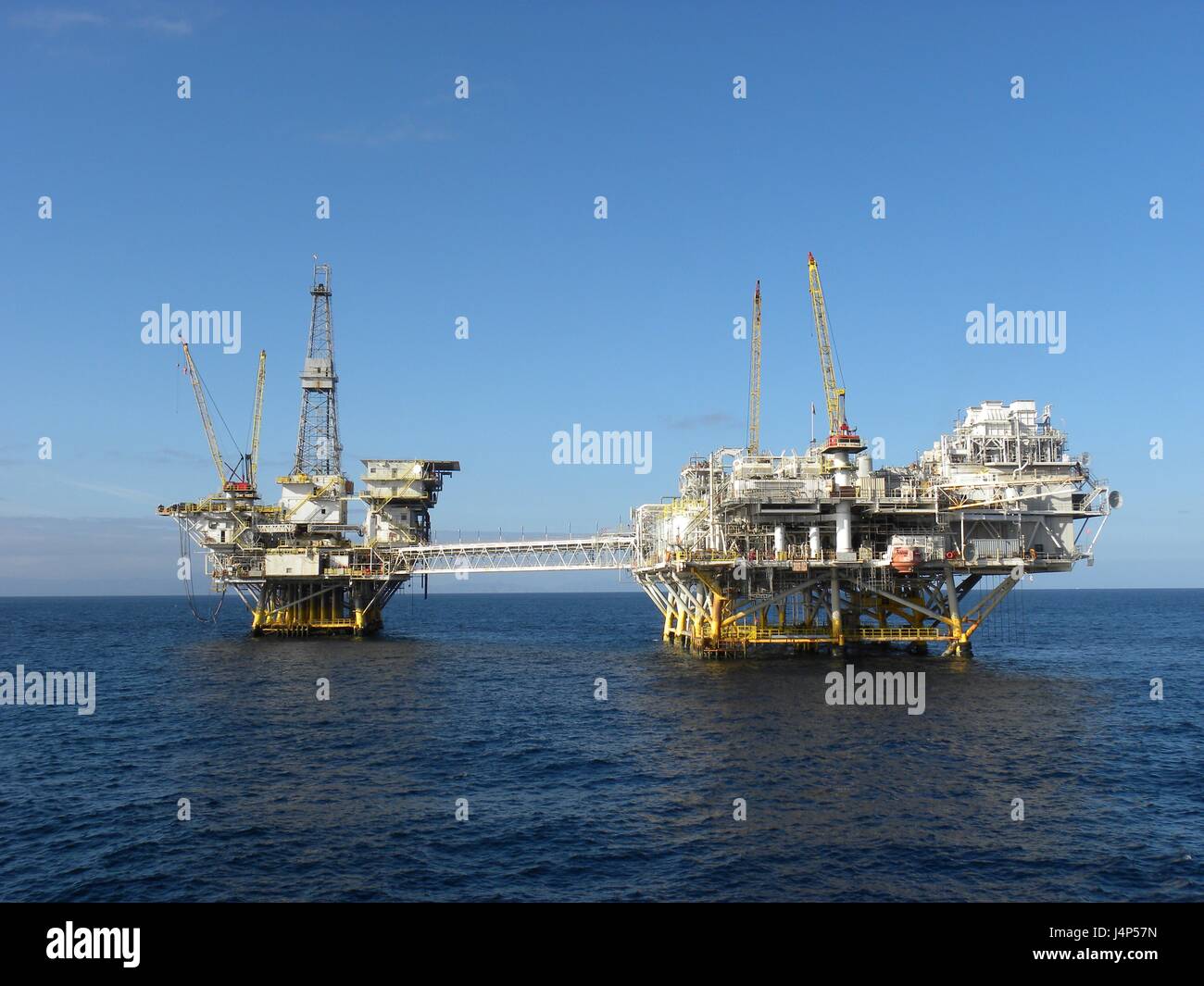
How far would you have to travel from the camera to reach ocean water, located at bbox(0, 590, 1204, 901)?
27281 mm

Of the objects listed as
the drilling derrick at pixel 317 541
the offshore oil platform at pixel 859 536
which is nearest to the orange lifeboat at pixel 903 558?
the offshore oil platform at pixel 859 536

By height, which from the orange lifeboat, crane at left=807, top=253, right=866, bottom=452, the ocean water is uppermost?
crane at left=807, top=253, right=866, bottom=452

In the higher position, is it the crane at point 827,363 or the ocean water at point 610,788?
the crane at point 827,363

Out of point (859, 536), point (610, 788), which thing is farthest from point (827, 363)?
point (610, 788)

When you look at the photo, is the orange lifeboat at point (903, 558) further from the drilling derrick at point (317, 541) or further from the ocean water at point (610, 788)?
the drilling derrick at point (317, 541)

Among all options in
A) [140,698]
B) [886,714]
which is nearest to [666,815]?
[886,714]

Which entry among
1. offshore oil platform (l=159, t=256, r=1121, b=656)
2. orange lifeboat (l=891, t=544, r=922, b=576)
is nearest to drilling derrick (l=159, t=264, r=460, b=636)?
offshore oil platform (l=159, t=256, r=1121, b=656)

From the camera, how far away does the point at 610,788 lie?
37.4 metres

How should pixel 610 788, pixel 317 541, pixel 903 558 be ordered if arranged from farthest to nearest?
pixel 317 541
pixel 903 558
pixel 610 788

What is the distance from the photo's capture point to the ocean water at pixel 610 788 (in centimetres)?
2728

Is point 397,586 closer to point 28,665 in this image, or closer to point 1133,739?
point 28,665

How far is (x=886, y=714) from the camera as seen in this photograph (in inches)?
2007

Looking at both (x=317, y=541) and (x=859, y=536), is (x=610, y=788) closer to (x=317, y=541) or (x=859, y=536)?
(x=859, y=536)

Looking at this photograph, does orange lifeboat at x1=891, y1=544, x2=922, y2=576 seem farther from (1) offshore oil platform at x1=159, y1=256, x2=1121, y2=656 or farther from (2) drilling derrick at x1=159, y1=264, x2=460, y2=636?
(2) drilling derrick at x1=159, y1=264, x2=460, y2=636
